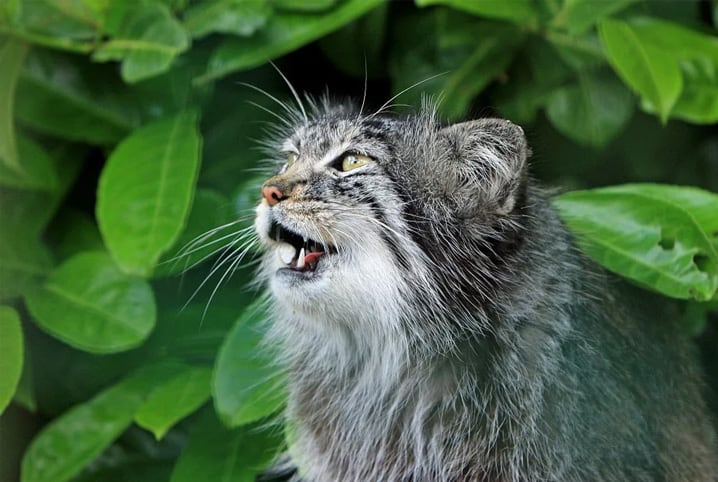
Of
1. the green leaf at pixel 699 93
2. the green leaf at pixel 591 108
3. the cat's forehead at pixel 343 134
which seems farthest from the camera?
the green leaf at pixel 591 108

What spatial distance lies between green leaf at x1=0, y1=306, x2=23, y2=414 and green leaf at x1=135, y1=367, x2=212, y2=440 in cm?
22

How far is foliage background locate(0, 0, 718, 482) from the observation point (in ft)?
5.16

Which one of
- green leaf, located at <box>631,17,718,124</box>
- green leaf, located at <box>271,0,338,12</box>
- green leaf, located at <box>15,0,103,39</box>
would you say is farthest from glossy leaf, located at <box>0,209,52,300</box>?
green leaf, located at <box>631,17,718,124</box>

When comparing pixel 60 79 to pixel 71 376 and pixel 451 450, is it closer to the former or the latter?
pixel 71 376

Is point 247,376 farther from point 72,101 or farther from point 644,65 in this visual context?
point 644,65

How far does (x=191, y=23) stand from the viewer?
5.94ft

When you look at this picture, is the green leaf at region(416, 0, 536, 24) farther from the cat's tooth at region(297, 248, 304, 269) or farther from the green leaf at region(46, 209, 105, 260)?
the green leaf at region(46, 209, 105, 260)

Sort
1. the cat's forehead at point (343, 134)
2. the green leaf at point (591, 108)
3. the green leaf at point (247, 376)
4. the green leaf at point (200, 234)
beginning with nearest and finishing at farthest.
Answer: the cat's forehead at point (343, 134), the green leaf at point (247, 376), the green leaf at point (200, 234), the green leaf at point (591, 108)

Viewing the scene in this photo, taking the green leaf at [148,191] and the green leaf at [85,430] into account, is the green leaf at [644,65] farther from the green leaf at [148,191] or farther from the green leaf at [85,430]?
the green leaf at [85,430]

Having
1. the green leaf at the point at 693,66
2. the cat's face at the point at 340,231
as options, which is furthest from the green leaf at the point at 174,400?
the green leaf at the point at 693,66

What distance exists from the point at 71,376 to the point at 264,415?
20.8 inches

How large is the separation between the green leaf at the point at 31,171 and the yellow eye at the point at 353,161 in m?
0.81

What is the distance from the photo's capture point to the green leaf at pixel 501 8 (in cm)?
179

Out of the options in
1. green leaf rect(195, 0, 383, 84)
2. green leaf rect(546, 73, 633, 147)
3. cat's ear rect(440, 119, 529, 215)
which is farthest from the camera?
green leaf rect(546, 73, 633, 147)
